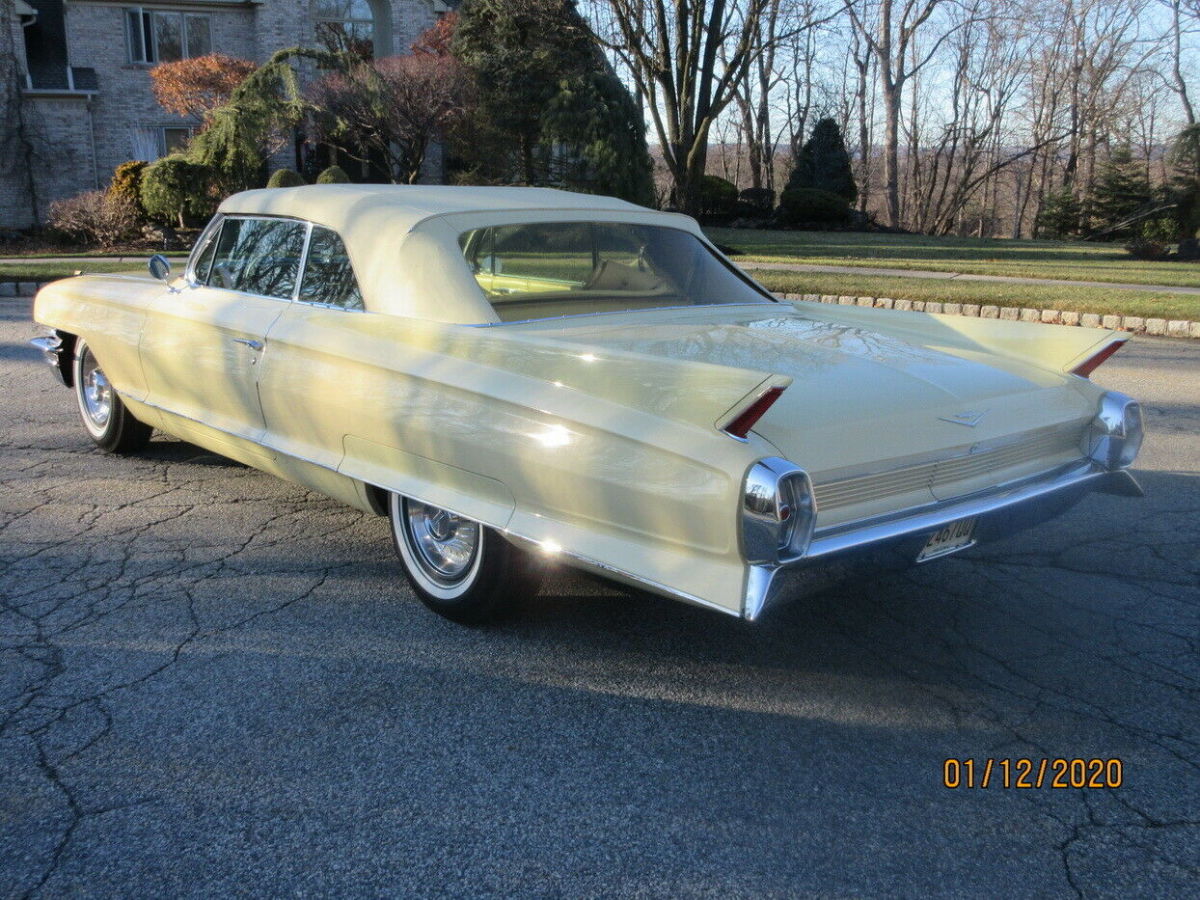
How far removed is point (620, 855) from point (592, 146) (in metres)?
22.5

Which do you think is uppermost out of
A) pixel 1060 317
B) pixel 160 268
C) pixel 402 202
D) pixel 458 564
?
pixel 402 202

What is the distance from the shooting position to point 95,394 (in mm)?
5887

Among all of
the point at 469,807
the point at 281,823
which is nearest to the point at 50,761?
the point at 281,823

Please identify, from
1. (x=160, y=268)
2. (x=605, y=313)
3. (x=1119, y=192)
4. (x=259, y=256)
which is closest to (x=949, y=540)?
(x=605, y=313)

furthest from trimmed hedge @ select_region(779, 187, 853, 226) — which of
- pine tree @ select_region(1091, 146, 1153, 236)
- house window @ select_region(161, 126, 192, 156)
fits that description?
house window @ select_region(161, 126, 192, 156)

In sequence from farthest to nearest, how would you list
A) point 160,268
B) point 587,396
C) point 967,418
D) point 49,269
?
point 49,269, point 160,268, point 967,418, point 587,396

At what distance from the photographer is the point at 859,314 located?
4652mm

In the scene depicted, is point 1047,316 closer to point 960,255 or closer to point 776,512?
point 776,512

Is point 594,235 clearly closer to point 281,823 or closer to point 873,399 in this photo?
point 873,399

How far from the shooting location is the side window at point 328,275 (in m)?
4.02

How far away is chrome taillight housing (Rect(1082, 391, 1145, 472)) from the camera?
3.69 metres

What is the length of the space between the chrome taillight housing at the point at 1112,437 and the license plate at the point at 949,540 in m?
0.76

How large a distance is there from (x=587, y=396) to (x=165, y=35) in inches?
1132

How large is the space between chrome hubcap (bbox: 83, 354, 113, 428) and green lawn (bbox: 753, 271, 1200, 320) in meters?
9.27
